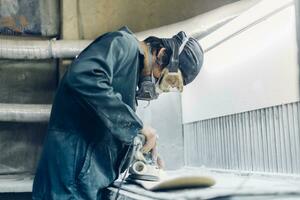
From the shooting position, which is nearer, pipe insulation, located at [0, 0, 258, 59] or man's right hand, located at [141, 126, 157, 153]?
man's right hand, located at [141, 126, 157, 153]

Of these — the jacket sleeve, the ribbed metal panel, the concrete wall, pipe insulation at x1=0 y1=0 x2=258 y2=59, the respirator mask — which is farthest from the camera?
the concrete wall

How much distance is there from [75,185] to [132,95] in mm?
423

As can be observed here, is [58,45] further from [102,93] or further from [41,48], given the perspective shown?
[102,93]

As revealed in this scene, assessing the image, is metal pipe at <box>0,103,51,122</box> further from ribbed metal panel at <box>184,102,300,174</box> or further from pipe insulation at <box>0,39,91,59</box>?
ribbed metal panel at <box>184,102,300,174</box>

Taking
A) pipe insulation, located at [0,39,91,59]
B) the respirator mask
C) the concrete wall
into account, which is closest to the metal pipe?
pipe insulation, located at [0,39,91,59]

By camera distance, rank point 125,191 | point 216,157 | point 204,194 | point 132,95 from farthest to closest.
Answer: point 216,157, point 132,95, point 125,191, point 204,194

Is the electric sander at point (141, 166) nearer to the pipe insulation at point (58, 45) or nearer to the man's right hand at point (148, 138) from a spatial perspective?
the man's right hand at point (148, 138)

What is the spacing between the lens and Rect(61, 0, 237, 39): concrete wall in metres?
2.77

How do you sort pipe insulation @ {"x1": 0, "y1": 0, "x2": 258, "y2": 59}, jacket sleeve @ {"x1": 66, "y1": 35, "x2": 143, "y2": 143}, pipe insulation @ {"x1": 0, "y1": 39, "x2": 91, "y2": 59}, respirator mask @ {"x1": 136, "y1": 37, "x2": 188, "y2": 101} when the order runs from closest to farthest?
jacket sleeve @ {"x1": 66, "y1": 35, "x2": 143, "y2": 143} < respirator mask @ {"x1": 136, "y1": 37, "x2": 188, "y2": 101} < pipe insulation @ {"x1": 0, "y1": 0, "x2": 258, "y2": 59} < pipe insulation @ {"x1": 0, "y1": 39, "x2": 91, "y2": 59}

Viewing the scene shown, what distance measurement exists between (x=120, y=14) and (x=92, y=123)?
144 centimetres

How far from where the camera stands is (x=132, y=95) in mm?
1650

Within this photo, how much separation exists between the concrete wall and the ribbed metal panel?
0.81 metres

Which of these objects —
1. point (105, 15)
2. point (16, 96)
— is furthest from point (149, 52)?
point (16, 96)

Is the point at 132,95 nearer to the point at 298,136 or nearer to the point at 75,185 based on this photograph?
the point at 75,185
